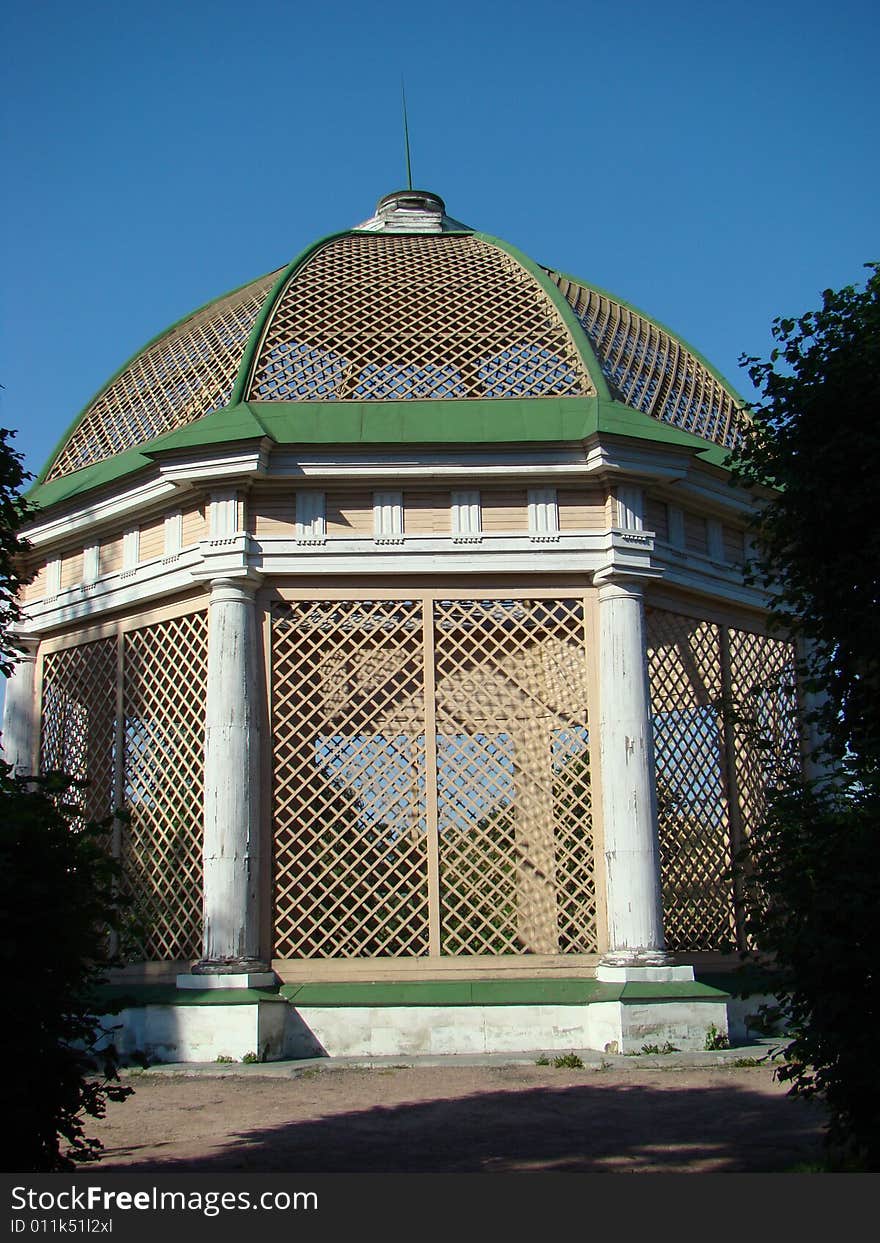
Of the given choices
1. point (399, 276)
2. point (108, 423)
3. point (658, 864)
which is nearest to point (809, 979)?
point (658, 864)

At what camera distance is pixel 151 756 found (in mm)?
13016

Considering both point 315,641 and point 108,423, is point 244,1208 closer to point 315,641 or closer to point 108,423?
point 315,641

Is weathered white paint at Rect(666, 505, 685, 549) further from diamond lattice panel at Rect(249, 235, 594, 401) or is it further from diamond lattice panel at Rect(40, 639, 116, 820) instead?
diamond lattice panel at Rect(40, 639, 116, 820)

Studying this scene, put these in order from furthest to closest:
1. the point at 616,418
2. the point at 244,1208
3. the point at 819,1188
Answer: the point at 616,418 < the point at 819,1188 < the point at 244,1208

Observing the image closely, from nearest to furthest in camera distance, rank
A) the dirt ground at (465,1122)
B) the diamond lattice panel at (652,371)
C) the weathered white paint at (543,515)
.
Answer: the dirt ground at (465,1122), the weathered white paint at (543,515), the diamond lattice panel at (652,371)

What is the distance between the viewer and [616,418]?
1263cm

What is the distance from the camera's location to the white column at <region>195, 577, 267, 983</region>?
11.5 metres

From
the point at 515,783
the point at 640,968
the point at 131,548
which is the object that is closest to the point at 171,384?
the point at 131,548

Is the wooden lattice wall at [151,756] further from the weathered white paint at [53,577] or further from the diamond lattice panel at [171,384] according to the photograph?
the diamond lattice panel at [171,384]

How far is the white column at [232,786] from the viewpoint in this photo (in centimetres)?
1146

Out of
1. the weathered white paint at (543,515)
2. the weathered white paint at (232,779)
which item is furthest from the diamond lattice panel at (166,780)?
the weathered white paint at (543,515)

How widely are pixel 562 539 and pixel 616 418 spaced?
4.57ft

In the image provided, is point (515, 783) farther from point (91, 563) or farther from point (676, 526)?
point (91, 563)

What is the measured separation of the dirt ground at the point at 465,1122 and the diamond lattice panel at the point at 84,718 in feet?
13.7
